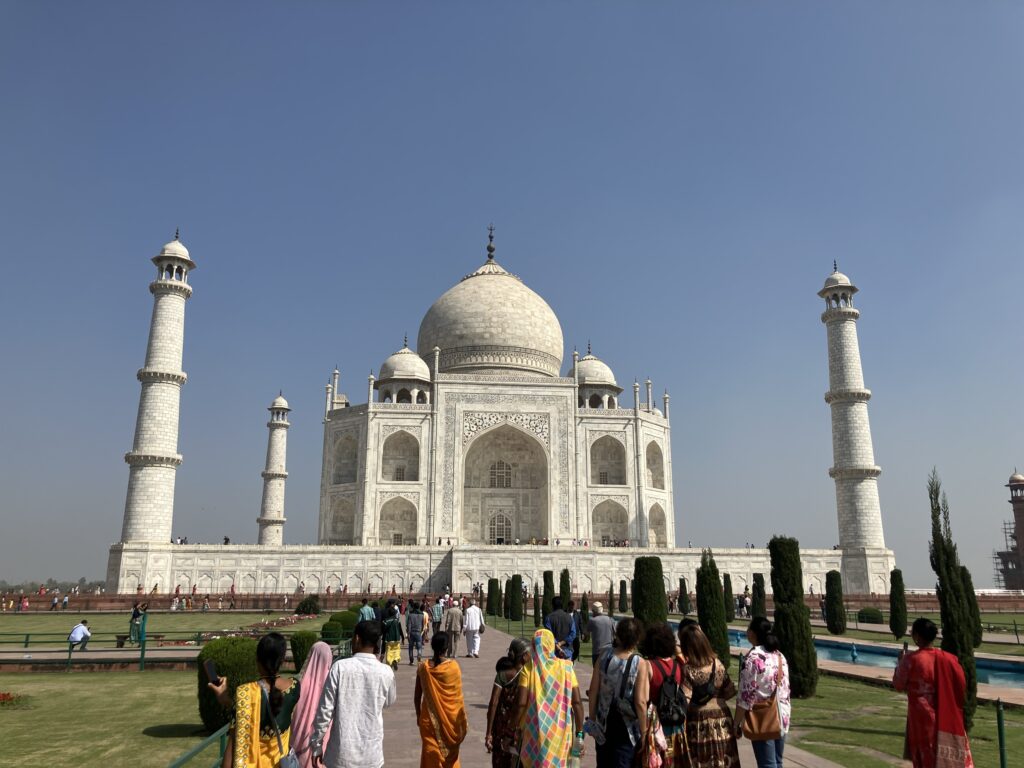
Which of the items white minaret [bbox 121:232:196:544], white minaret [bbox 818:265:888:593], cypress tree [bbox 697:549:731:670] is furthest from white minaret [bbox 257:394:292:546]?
cypress tree [bbox 697:549:731:670]

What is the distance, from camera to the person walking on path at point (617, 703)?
3961mm

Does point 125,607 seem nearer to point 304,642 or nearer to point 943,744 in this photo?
point 304,642

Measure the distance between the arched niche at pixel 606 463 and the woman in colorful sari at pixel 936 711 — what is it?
1150 inches

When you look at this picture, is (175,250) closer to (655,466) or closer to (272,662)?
(655,466)

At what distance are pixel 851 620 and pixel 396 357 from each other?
67.0ft

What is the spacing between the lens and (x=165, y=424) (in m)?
27.4

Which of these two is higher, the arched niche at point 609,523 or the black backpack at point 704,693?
the arched niche at point 609,523

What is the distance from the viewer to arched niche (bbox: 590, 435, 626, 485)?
111ft

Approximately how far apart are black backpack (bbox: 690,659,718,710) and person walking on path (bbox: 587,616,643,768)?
352 mm

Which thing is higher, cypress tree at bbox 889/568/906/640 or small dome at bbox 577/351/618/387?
small dome at bbox 577/351/618/387

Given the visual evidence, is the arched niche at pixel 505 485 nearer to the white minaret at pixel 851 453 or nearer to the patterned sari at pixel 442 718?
the white minaret at pixel 851 453

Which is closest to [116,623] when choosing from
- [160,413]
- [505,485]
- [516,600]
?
[160,413]

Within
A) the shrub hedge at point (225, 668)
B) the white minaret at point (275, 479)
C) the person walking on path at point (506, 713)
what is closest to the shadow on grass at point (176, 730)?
the shrub hedge at point (225, 668)

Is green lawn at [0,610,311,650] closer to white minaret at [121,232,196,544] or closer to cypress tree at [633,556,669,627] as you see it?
white minaret at [121,232,196,544]
